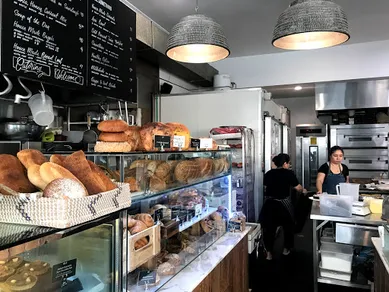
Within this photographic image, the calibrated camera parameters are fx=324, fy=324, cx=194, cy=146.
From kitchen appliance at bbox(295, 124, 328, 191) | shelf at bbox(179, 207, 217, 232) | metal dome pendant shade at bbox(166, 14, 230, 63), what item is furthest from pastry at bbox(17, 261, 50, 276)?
kitchen appliance at bbox(295, 124, 328, 191)

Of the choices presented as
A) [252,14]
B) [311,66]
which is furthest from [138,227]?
[311,66]

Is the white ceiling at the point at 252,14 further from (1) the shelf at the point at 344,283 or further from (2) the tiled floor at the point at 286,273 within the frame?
(2) the tiled floor at the point at 286,273

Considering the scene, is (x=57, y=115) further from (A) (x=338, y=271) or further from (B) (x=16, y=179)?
(A) (x=338, y=271)

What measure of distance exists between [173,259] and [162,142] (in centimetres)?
A: 66

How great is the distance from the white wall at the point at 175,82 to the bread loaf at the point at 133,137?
3.27m

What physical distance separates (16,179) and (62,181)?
0.19 meters

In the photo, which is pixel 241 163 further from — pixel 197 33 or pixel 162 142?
pixel 162 142

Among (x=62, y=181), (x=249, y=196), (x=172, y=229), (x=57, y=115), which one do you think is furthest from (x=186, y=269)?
(x=249, y=196)

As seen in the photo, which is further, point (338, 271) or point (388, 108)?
point (388, 108)

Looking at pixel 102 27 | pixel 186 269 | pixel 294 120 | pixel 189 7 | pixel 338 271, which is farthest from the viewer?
pixel 294 120

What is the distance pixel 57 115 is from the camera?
3213 mm

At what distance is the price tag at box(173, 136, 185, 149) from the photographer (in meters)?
1.99

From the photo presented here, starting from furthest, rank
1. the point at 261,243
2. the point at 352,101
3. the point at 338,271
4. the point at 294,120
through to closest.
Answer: the point at 294,120
the point at 352,101
the point at 261,243
the point at 338,271

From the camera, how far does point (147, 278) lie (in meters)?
1.54
